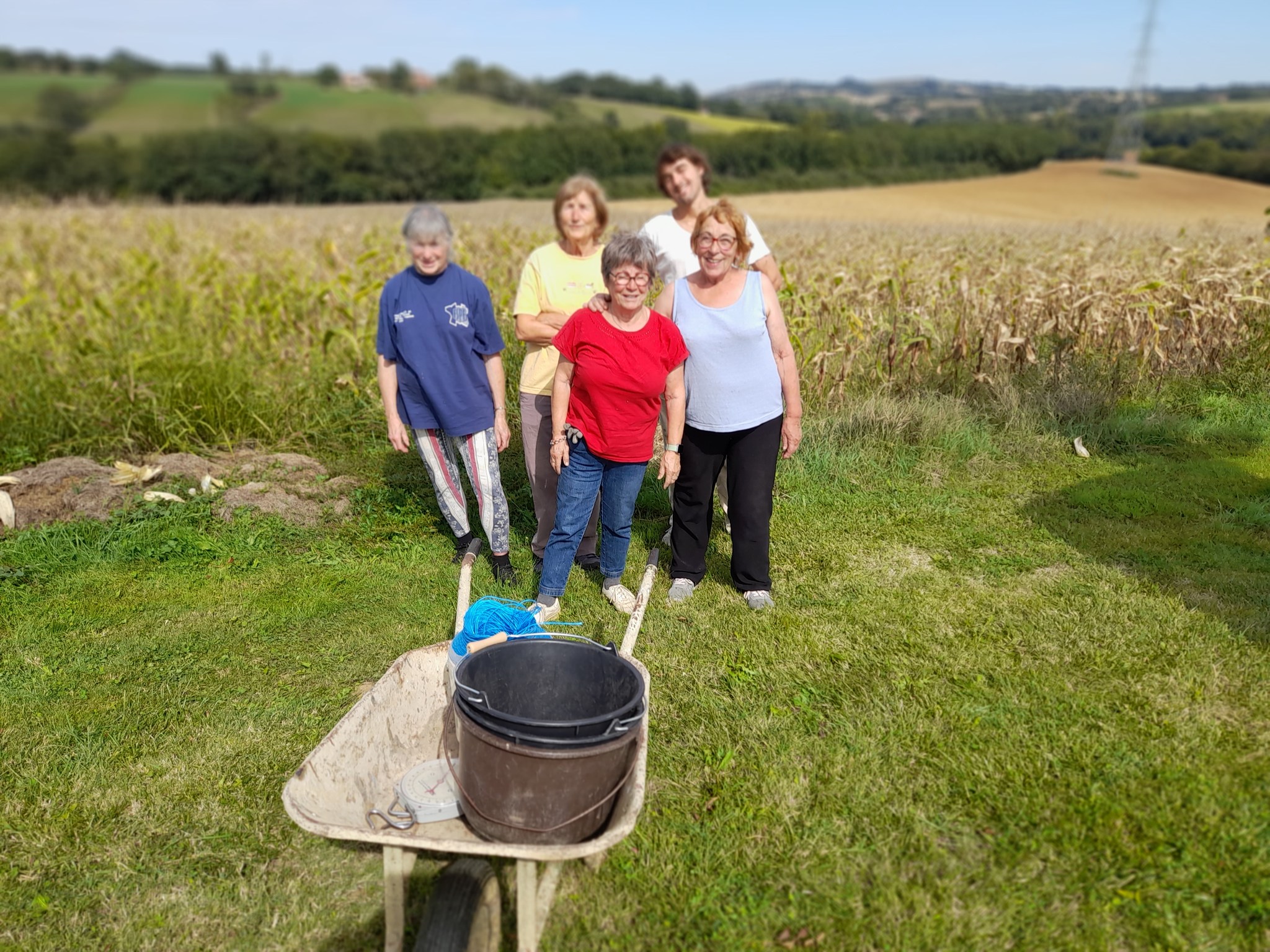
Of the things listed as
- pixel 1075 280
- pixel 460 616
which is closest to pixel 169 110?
pixel 1075 280

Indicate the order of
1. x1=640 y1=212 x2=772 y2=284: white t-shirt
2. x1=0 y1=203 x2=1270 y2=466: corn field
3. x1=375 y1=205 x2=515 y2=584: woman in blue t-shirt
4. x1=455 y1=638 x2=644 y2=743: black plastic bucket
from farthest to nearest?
x1=0 y1=203 x2=1270 y2=466: corn field → x1=640 y1=212 x2=772 y2=284: white t-shirt → x1=375 y1=205 x2=515 y2=584: woman in blue t-shirt → x1=455 y1=638 x2=644 y2=743: black plastic bucket

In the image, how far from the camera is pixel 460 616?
133 inches

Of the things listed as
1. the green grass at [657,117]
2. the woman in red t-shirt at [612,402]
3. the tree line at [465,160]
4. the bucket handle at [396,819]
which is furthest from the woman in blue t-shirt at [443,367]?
the green grass at [657,117]

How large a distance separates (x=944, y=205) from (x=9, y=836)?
136 feet

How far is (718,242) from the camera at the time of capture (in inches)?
155

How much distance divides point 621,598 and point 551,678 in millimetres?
1682

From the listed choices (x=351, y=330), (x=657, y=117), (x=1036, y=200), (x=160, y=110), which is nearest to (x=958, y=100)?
(x=657, y=117)

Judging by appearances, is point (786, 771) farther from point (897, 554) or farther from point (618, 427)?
point (897, 554)

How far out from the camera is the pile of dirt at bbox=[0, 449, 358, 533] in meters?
5.61

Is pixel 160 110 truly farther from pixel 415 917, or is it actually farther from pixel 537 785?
pixel 537 785

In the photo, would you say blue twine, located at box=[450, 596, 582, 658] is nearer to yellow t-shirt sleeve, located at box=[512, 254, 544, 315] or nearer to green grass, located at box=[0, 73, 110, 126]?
yellow t-shirt sleeve, located at box=[512, 254, 544, 315]

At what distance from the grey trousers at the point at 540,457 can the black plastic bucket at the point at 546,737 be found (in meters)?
1.99

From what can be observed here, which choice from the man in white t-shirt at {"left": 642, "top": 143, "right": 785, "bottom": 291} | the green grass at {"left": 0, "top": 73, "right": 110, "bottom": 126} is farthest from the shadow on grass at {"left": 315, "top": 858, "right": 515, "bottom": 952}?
the green grass at {"left": 0, "top": 73, "right": 110, "bottom": 126}

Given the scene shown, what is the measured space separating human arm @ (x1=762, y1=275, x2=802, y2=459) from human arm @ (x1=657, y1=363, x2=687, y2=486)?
1.66 feet
